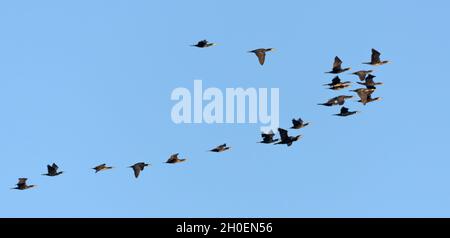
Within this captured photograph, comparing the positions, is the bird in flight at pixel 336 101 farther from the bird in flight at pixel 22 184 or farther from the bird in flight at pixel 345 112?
the bird in flight at pixel 22 184

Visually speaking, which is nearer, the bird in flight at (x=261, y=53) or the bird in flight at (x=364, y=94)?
the bird in flight at (x=261, y=53)

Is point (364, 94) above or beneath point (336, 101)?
above

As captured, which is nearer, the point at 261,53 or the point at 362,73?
the point at 261,53

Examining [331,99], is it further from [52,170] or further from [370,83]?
[52,170]

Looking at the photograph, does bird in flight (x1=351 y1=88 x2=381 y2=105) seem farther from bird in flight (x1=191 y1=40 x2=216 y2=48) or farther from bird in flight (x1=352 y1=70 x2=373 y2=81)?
bird in flight (x1=191 y1=40 x2=216 y2=48)

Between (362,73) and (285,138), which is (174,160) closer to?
(285,138)

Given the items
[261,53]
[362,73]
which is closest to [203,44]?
[261,53]

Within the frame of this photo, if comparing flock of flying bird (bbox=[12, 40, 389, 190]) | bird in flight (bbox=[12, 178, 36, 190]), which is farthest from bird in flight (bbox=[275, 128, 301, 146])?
bird in flight (bbox=[12, 178, 36, 190])

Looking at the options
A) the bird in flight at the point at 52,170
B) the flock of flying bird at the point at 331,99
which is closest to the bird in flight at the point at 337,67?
the flock of flying bird at the point at 331,99

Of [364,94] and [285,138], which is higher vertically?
[364,94]
